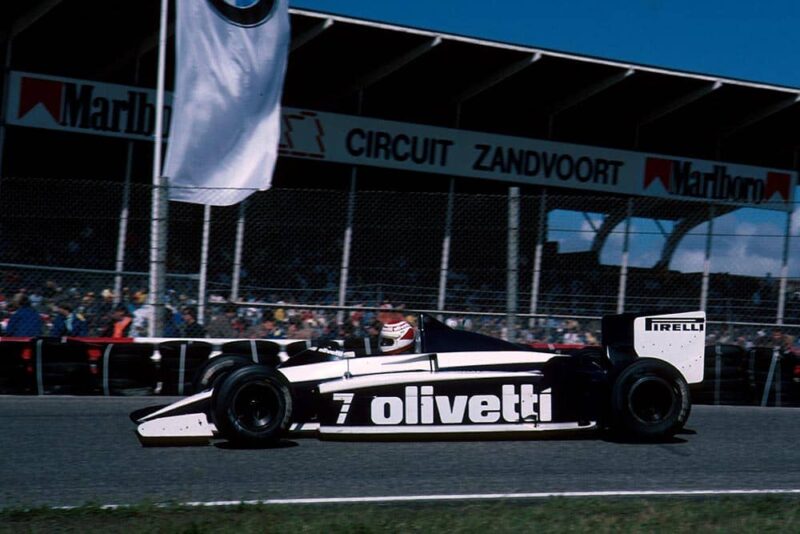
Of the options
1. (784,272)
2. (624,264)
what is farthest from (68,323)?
(784,272)

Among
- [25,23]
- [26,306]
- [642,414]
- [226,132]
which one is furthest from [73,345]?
[25,23]

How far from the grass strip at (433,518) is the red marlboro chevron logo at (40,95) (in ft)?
37.5

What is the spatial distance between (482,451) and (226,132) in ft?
22.2

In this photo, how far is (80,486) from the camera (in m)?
5.70

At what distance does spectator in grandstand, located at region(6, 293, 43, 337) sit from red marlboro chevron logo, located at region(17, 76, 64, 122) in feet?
17.6

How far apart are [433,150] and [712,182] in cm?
580

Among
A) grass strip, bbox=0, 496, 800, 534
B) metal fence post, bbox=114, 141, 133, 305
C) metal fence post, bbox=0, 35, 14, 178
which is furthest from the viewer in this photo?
metal fence post, bbox=0, 35, 14, 178

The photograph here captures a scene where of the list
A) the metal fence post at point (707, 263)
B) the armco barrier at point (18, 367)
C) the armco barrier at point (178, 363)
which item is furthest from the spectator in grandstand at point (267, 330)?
the metal fence post at point (707, 263)

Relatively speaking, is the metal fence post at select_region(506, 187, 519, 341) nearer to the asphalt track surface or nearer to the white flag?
the asphalt track surface

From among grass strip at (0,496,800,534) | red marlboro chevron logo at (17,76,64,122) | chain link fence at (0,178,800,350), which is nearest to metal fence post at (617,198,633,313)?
chain link fence at (0,178,800,350)

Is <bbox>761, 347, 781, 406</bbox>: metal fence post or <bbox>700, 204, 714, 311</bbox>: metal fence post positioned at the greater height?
<bbox>700, 204, 714, 311</bbox>: metal fence post

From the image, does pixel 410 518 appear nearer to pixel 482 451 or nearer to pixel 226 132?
pixel 482 451

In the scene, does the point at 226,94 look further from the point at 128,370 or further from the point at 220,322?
the point at 128,370

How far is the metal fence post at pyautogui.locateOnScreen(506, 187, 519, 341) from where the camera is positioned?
1077cm
